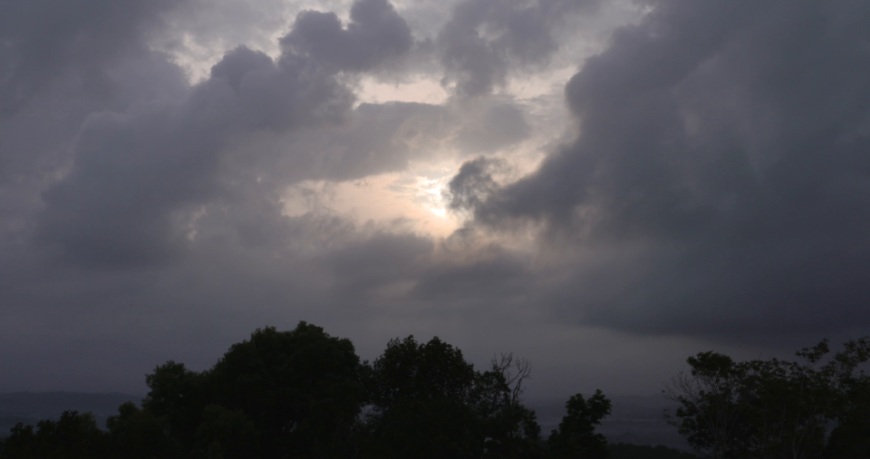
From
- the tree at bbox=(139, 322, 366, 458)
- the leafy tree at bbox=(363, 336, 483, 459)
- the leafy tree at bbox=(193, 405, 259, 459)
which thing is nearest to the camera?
the leafy tree at bbox=(363, 336, 483, 459)

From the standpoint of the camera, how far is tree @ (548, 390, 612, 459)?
32.9 metres

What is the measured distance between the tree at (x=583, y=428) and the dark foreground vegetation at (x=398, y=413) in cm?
8

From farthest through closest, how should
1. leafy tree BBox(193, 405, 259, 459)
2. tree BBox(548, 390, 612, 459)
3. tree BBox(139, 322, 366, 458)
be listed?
tree BBox(139, 322, 366, 458)
leafy tree BBox(193, 405, 259, 459)
tree BBox(548, 390, 612, 459)

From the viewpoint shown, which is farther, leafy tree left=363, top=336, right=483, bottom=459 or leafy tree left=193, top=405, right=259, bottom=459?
leafy tree left=193, top=405, right=259, bottom=459

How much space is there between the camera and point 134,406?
43.1 m

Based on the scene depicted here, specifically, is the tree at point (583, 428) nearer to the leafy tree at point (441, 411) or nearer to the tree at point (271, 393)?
the leafy tree at point (441, 411)

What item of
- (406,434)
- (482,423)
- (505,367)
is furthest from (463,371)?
(406,434)

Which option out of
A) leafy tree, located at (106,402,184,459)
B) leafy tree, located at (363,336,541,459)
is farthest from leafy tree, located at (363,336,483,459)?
leafy tree, located at (106,402,184,459)

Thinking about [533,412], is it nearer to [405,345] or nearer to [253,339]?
[405,345]

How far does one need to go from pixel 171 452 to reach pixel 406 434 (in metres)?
20.3

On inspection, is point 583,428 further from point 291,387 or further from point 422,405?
point 291,387

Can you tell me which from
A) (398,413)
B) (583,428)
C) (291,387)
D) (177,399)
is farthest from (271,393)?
(583,428)

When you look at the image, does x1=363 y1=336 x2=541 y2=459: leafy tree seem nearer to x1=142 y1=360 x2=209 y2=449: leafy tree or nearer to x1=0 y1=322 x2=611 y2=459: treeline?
x1=0 y1=322 x2=611 y2=459: treeline

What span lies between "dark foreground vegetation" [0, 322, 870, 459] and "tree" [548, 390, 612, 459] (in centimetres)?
8
